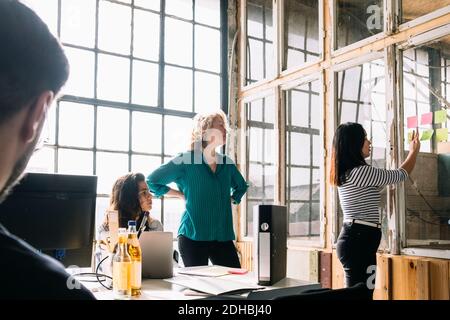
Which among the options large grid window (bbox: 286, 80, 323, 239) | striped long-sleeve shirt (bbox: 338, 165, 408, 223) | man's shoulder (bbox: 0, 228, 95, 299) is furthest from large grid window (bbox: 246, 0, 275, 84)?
man's shoulder (bbox: 0, 228, 95, 299)

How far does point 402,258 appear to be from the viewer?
3.02 m

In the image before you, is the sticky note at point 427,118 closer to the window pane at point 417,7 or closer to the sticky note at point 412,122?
the sticky note at point 412,122

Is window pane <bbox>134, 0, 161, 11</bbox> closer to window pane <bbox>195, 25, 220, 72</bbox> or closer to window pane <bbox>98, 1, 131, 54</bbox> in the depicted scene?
window pane <bbox>98, 1, 131, 54</bbox>

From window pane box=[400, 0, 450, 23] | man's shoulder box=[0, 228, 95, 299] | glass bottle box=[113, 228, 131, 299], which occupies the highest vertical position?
window pane box=[400, 0, 450, 23]

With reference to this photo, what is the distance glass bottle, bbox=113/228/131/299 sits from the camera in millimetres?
1411

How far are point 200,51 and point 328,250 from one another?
2.39 m

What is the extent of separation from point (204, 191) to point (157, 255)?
85 centimetres

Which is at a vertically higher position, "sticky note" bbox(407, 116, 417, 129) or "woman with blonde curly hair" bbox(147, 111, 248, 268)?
"sticky note" bbox(407, 116, 417, 129)

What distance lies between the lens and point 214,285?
57.8 inches

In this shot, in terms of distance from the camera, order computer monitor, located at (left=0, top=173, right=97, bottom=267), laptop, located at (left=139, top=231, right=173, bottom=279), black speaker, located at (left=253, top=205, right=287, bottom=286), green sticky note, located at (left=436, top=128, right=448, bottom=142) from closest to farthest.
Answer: computer monitor, located at (left=0, top=173, right=97, bottom=267), black speaker, located at (left=253, top=205, right=287, bottom=286), laptop, located at (left=139, top=231, right=173, bottom=279), green sticky note, located at (left=436, top=128, right=448, bottom=142)

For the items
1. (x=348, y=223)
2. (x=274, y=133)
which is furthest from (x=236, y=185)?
(x=274, y=133)

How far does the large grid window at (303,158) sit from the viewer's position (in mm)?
3908

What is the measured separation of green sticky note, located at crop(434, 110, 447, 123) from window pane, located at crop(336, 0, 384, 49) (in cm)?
81
